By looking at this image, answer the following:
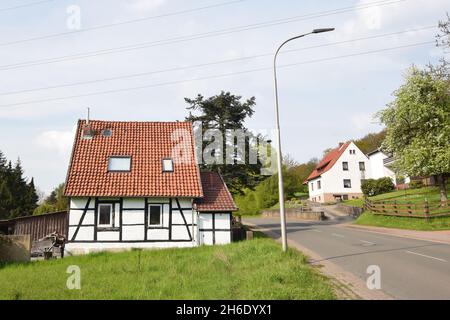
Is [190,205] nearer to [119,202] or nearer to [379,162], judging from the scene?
[119,202]

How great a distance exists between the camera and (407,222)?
2550 centimetres

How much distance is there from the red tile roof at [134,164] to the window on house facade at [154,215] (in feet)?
2.87

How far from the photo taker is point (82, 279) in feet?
38.5

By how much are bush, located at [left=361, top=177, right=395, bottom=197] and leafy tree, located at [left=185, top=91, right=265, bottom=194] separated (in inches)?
979

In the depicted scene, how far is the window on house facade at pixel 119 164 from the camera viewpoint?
69.4ft

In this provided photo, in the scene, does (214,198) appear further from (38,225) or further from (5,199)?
(5,199)

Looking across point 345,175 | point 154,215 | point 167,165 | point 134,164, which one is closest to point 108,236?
point 154,215

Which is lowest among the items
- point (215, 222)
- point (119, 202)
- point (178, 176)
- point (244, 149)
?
point (215, 222)

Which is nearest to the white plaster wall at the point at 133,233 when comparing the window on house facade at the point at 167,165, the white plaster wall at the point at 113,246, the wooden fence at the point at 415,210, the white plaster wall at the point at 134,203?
the white plaster wall at the point at 113,246

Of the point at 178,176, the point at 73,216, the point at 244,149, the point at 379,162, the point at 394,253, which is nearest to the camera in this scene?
the point at 394,253

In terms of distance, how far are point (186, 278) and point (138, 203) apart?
1004 centimetres
